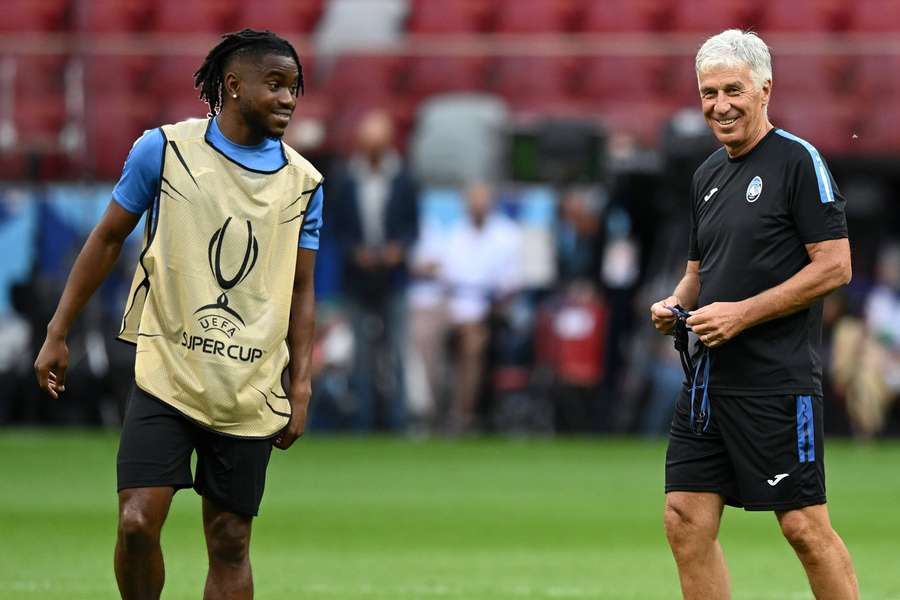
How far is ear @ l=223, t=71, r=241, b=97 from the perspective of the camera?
19.4ft

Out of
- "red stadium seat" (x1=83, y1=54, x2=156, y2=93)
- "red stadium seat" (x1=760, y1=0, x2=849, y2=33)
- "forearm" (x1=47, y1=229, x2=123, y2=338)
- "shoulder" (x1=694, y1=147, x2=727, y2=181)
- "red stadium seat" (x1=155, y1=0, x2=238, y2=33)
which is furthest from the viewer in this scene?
"red stadium seat" (x1=155, y1=0, x2=238, y2=33)

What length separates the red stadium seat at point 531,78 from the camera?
17109 millimetres

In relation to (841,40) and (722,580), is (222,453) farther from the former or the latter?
(841,40)

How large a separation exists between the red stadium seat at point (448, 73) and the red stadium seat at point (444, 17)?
6.30ft

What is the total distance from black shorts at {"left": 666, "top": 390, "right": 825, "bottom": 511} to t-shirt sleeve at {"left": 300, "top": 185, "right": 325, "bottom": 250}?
157 centimetres

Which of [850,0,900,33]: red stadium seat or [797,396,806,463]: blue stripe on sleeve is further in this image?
[850,0,900,33]: red stadium seat

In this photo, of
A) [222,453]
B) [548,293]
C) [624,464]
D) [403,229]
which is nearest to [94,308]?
[403,229]

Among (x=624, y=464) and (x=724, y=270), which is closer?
(x=724, y=270)

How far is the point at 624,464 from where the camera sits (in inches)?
556

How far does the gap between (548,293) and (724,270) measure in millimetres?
10527

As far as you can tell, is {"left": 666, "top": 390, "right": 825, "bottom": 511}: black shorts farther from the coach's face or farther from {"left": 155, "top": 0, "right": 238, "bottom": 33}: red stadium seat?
{"left": 155, "top": 0, "right": 238, "bottom": 33}: red stadium seat

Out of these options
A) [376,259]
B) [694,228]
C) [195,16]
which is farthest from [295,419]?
[195,16]

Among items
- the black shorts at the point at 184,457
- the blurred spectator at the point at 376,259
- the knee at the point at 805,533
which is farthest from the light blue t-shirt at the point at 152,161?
the blurred spectator at the point at 376,259

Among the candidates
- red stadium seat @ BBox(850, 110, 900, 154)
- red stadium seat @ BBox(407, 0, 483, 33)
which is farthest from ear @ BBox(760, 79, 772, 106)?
red stadium seat @ BBox(407, 0, 483, 33)
